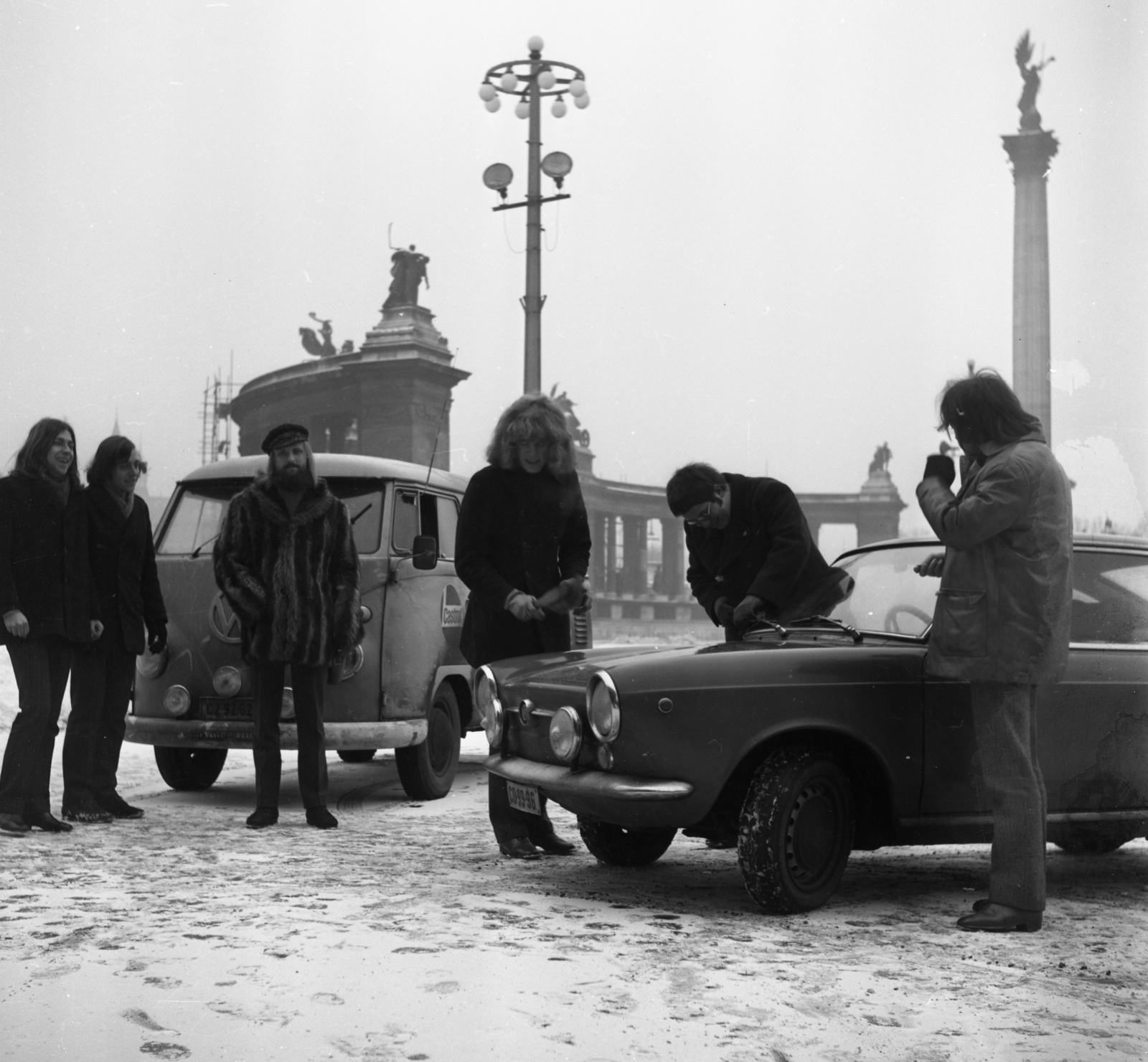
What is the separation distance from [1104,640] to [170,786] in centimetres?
535

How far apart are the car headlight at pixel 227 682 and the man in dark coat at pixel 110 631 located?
0.49 metres

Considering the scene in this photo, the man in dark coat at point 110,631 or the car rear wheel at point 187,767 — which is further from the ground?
the man in dark coat at point 110,631

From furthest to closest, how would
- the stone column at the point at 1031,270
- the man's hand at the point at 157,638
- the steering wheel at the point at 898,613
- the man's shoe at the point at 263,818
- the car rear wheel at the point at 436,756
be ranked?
the stone column at the point at 1031,270, the car rear wheel at the point at 436,756, the man's hand at the point at 157,638, the man's shoe at the point at 263,818, the steering wheel at the point at 898,613

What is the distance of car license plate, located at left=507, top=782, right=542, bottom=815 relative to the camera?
477 centimetres

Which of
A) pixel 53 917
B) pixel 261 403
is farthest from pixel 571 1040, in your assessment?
pixel 261 403

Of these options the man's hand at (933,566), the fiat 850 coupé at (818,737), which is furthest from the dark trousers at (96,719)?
the man's hand at (933,566)

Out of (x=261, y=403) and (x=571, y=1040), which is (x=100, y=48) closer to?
(x=571, y=1040)

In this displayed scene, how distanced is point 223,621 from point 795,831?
12.9 feet

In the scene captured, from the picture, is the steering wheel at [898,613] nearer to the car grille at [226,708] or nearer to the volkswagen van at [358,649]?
the volkswagen van at [358,649]

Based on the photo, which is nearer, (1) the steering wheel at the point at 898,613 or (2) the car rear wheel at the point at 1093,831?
(2) the car rear wheel at the point at 1093,831

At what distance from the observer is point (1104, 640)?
16.1 ft

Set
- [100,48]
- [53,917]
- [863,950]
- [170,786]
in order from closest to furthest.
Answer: [863,950] → [53,917] → [100,48] → [170,786]

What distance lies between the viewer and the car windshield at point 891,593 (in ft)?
15.9

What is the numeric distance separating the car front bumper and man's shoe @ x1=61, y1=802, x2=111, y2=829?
2612 millimetres
